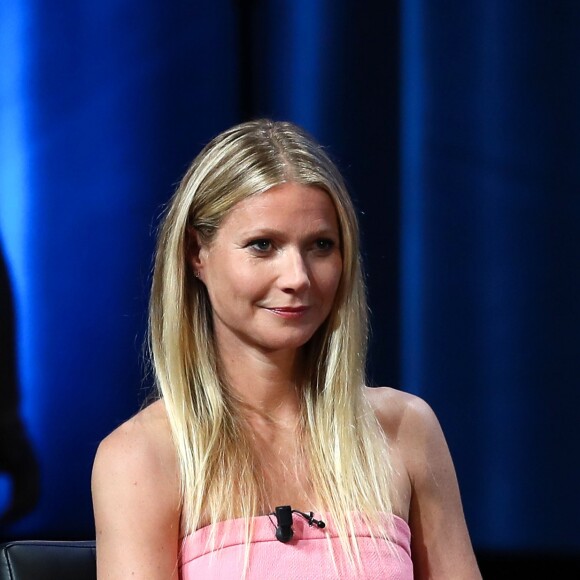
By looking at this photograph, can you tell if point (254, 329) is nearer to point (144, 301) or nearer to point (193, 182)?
point (193, 182)

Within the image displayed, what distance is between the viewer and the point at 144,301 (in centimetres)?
210

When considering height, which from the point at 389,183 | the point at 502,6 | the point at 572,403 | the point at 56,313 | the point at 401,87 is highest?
the point at 502,6

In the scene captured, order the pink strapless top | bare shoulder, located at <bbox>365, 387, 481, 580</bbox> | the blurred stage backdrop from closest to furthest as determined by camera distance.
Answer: the pink strapless top, bare shoulder, located at <bbox>365, 387, 481, 580</bbox>, the blurred stage backdrop

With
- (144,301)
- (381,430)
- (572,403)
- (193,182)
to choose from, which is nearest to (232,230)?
(193,182)

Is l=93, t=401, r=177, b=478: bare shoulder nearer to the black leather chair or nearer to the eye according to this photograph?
the black leather chair

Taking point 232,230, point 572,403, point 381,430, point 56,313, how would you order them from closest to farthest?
point 232,230
point 381,430
point 56,313
point 572,403

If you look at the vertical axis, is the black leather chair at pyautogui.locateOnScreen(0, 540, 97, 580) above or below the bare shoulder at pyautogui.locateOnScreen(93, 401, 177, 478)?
below

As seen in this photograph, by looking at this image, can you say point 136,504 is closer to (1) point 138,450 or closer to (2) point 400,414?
(1) point 138,450

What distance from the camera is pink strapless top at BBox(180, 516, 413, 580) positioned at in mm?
1534

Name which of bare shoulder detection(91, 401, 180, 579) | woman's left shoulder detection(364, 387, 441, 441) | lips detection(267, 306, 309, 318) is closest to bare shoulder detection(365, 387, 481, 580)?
woman's left shoulder detection(364, 387, 441, 441)

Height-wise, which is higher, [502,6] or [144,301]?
[502,6]

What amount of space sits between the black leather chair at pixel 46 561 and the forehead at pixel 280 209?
0.49 meters

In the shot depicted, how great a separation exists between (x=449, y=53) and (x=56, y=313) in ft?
2.84

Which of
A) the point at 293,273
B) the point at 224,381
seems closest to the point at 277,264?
the point at 293,273
